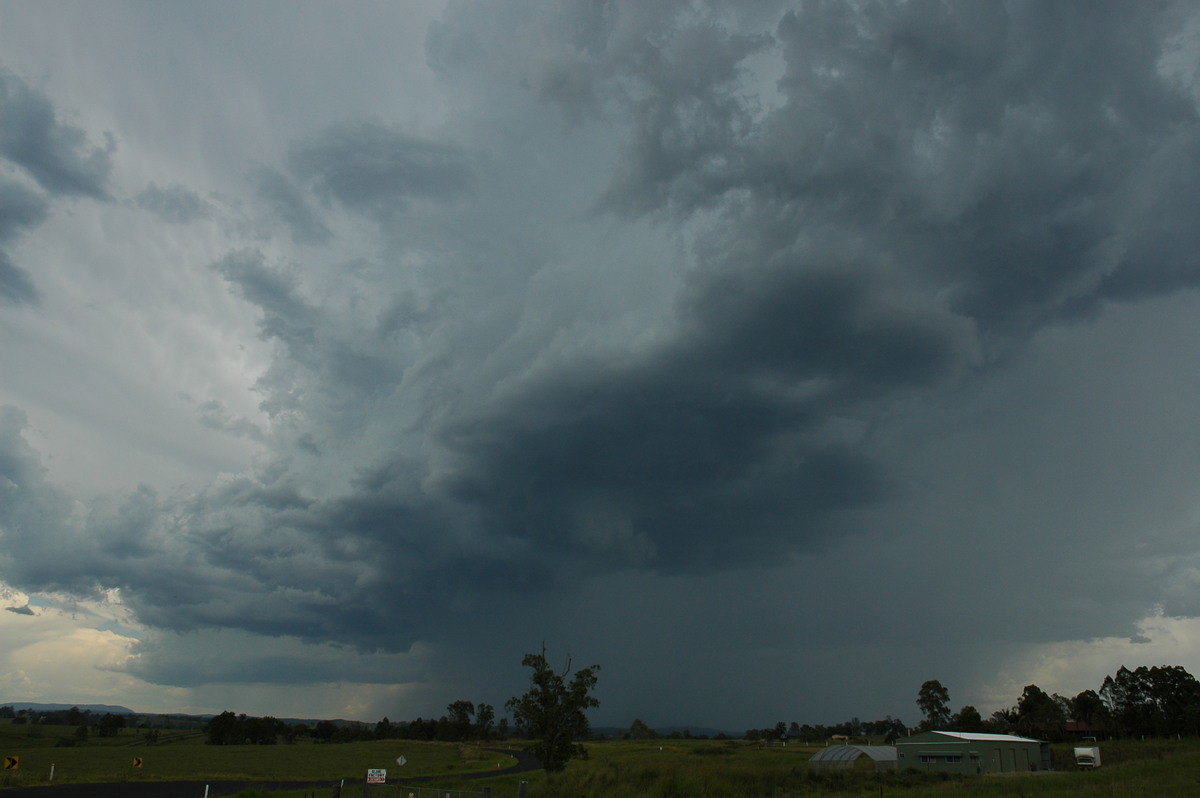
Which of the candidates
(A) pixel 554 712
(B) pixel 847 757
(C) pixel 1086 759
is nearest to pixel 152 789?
(A) pixel 554 712

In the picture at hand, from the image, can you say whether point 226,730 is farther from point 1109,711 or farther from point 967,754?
point 1109,711

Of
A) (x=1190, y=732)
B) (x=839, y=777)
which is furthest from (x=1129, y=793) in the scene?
(x=1190, y=732)

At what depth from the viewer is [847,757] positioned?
76812mm

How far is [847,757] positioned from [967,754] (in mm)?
11529

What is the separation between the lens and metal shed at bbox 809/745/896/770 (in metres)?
73.0

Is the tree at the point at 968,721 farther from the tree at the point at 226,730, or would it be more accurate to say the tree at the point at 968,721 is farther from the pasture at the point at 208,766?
the tree at the point at 226,730

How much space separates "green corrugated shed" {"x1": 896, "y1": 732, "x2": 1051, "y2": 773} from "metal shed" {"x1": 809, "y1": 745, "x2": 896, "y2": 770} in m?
2.14

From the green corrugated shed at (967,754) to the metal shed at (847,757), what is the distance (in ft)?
7.03

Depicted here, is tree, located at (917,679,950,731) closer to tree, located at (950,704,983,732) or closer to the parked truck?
tree, located at (950,704,983,732)

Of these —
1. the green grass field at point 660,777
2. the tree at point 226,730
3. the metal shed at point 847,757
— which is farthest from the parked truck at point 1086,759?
the tree at point 226,730

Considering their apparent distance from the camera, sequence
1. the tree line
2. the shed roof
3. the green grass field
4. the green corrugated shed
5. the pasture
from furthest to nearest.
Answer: the tree line → the shed roof → the green corrugated shed → the pasture → the green grass field

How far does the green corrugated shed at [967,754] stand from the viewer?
72938 mm

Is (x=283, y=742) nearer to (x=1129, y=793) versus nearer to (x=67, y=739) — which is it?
(x=67, y=739)

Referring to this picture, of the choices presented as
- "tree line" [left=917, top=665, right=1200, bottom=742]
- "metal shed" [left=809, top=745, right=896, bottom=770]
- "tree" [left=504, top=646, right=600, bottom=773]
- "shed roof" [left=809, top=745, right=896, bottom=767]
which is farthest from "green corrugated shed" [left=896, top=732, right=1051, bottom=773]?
"tree line" [left=917, top=665, right=1200, bottom=742]
